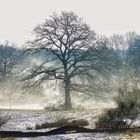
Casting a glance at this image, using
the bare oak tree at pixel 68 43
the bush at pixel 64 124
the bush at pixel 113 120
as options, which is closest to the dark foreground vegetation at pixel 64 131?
the bush at pixel 113 120

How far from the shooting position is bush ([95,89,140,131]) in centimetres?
1634

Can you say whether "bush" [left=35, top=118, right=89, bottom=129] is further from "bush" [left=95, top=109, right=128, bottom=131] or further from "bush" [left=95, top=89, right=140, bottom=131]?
"bush" [left=95, top=109, right=128, bottom=131]

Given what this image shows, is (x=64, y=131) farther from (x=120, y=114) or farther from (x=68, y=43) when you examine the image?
(x=68, y=43)

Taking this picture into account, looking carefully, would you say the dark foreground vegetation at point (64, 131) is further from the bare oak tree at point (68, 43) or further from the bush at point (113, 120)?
the bare oak tree at point (68, 43)

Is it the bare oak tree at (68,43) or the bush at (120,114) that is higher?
the bare oak tree at (68,43)

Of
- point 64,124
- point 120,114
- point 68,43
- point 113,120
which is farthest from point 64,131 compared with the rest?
point 68,43

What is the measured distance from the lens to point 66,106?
1556 inches

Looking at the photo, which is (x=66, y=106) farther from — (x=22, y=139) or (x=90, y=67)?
(x=22, y=139)

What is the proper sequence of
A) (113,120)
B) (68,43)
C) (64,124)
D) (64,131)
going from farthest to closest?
(68,43) → (64,124) → (64,131) → (113,120)

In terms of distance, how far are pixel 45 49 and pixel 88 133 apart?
83.0 ft

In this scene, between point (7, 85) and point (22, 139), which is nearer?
point (22, 139)

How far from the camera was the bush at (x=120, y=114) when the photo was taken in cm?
1634

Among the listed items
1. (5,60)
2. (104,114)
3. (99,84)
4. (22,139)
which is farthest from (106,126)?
(5,60)

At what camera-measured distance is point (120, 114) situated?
1677cm
